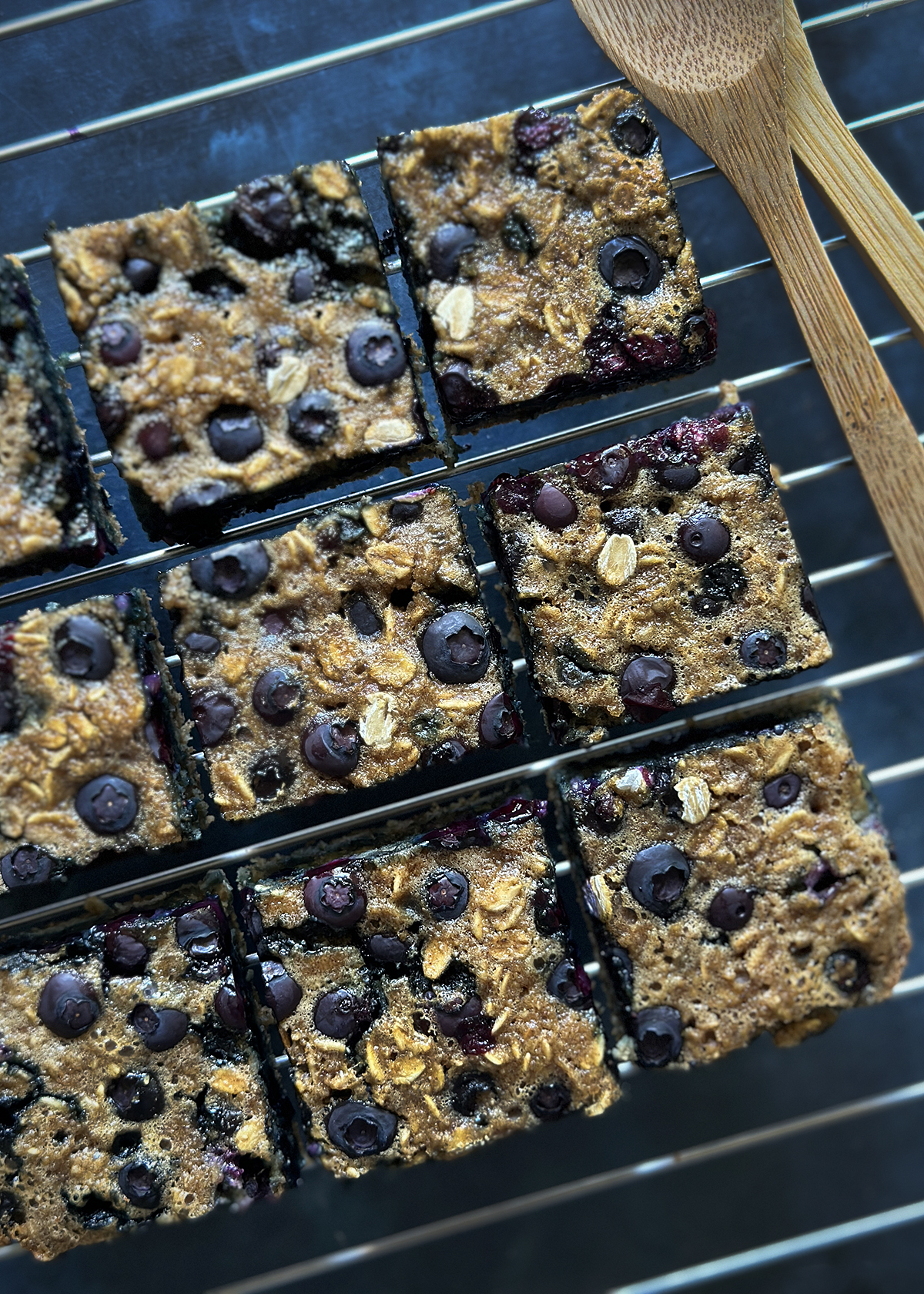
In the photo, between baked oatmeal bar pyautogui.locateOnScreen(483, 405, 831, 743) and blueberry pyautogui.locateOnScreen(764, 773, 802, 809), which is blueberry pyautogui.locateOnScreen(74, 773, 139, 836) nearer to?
baked oatmeal bar pyautogui.locateOnScreen(483, 405, 831, 743)

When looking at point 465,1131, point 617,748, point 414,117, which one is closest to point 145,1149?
point 465,1131

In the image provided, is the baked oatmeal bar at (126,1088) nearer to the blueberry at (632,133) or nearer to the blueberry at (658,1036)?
the blueberry at (658,1036)

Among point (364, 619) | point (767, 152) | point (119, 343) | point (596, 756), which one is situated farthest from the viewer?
point (596, 756)

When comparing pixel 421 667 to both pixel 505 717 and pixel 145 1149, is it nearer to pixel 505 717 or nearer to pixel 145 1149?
pixel 505 717

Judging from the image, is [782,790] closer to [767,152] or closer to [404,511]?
[404,511]

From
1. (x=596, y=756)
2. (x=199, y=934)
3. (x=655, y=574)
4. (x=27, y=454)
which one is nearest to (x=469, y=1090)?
(x=199, y=934)

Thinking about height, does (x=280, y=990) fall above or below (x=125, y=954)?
below

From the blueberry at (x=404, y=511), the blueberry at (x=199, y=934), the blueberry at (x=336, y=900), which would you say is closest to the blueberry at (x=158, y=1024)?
the blueberry at (x=199, y=934)

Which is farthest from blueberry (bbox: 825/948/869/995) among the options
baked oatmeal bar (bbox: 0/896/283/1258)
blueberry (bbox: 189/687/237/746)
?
blueberry (bbox: 189/687/237/746)
